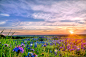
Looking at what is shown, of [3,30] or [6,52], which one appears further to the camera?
[3,30]

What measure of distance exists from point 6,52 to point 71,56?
3.63 m

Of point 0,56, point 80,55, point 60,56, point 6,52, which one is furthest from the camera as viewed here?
point 80,55

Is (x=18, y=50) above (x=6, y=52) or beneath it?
above

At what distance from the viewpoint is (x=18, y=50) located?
7.86 ft

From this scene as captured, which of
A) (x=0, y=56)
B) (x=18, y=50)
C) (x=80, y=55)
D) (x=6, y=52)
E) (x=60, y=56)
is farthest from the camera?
(x=80, y=55)

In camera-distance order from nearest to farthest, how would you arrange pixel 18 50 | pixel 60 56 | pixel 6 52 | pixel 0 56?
pixel 18 50, pixel 0 56, pixel 6 52, pixel 60 56

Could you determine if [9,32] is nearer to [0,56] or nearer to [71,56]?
[0,56]

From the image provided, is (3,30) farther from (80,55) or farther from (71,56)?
(80,55)

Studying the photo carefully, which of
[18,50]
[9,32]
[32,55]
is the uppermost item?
[9,32]

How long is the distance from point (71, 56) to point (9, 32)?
13.3 feet

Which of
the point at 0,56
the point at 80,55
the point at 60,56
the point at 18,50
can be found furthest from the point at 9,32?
the point at 80,55

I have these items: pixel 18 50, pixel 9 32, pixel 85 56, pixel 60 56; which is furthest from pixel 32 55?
pixel 85 56

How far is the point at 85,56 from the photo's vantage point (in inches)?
199

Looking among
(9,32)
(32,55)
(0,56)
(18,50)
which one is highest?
(9,32)
